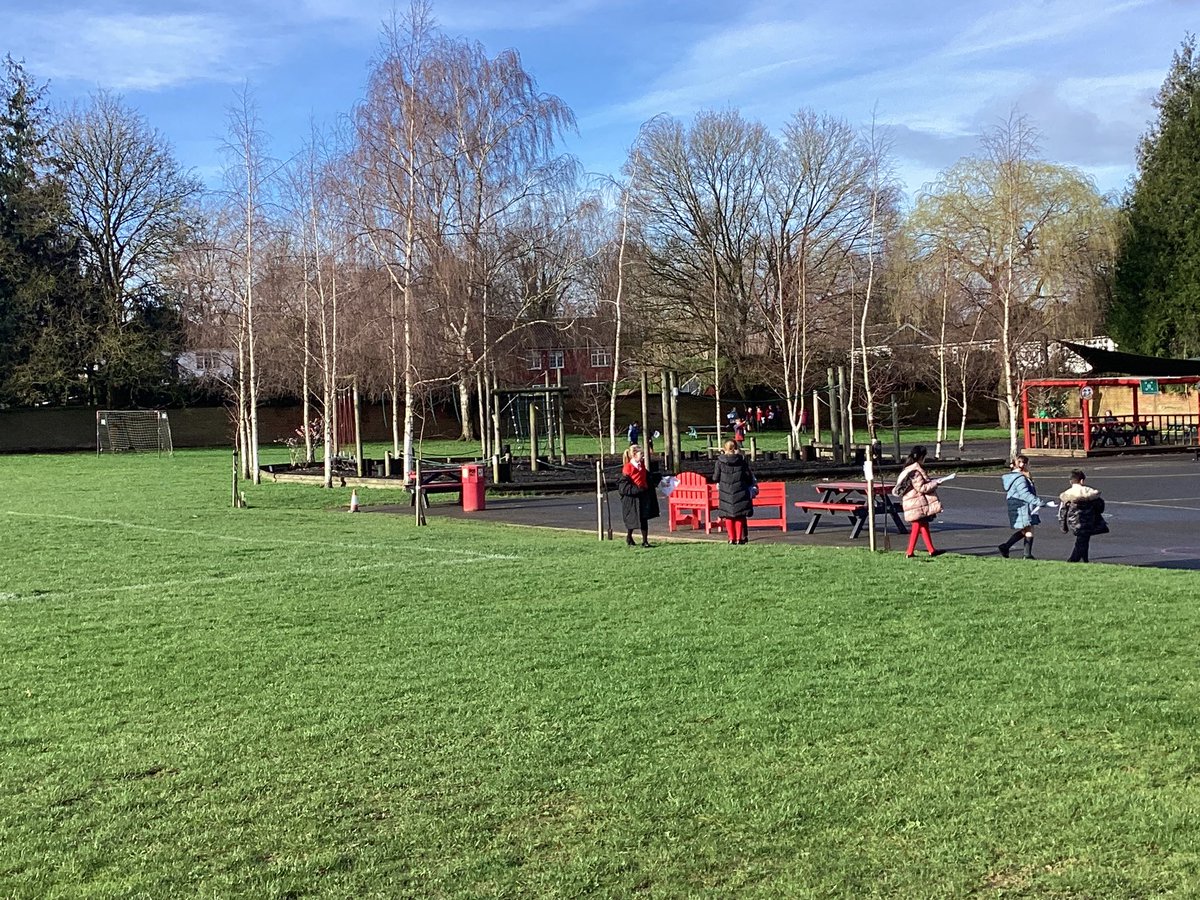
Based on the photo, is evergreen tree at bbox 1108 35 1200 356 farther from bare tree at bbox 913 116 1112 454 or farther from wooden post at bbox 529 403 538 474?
wooden post at bbox 529 403 538 474

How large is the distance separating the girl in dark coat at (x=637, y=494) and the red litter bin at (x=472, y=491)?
23.3 ft

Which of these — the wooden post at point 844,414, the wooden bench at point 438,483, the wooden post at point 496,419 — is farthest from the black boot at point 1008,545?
the wooden post at point 844,414

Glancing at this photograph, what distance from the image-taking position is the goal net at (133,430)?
58.4 m

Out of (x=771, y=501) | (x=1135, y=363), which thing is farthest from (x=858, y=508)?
(x=1135, y=363)

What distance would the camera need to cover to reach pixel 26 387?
59062 millimetres

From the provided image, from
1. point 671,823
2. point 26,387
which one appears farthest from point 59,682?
point 26,387

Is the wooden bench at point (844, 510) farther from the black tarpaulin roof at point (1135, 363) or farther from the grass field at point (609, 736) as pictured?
the black tarpaulin roof at point (1135, 363)

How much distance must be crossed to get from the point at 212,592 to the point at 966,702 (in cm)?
788

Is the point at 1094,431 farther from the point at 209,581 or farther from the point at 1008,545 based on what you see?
the point at 209,581

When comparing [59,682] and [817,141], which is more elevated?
[817,141]

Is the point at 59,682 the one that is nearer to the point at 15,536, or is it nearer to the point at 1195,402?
the point at 15,536

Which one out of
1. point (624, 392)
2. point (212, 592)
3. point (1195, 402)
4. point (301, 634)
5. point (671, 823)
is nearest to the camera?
point (671, 823)

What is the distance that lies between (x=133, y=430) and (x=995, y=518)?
163 feet

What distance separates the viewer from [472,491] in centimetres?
2291
